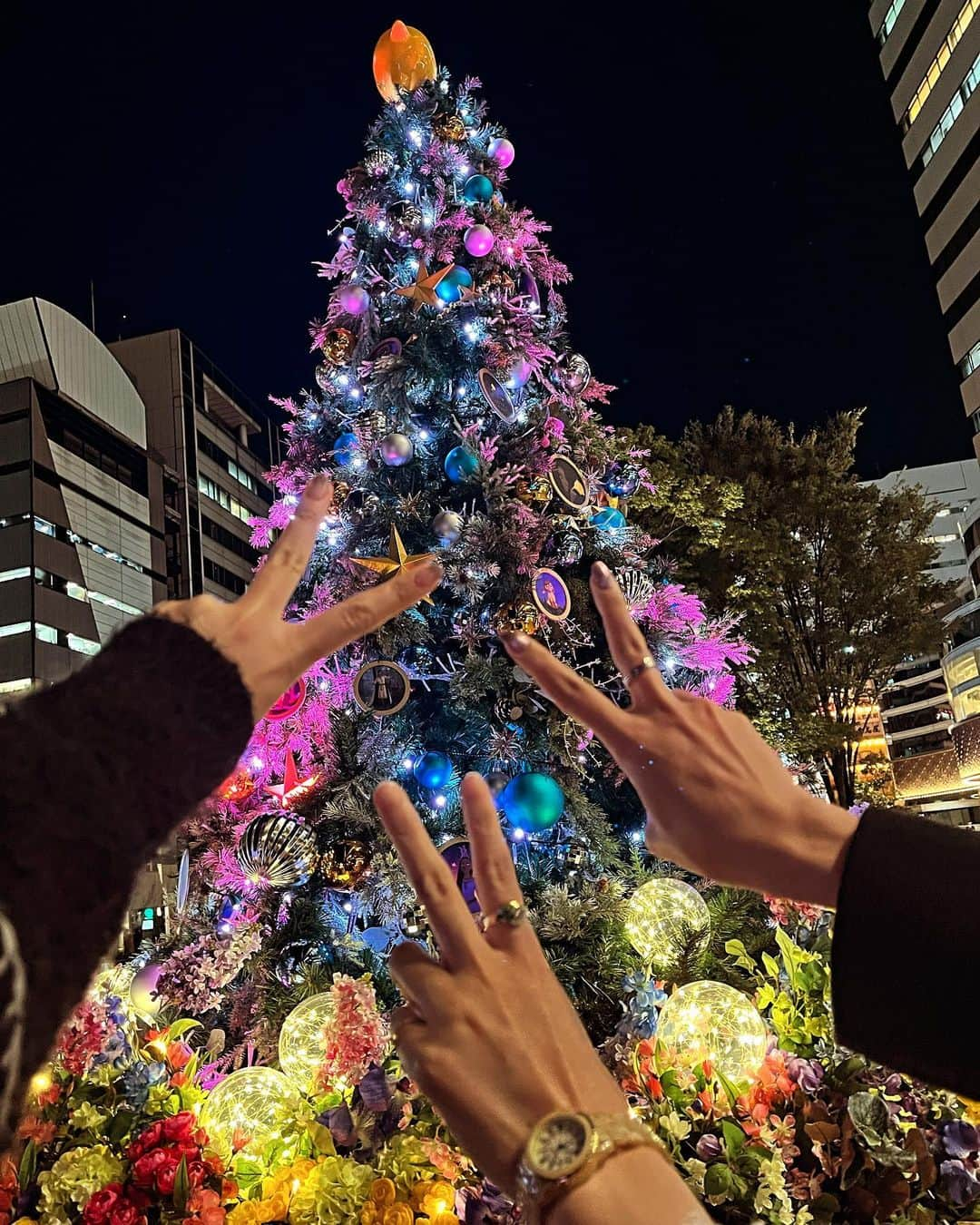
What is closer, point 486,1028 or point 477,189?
point 486,1028

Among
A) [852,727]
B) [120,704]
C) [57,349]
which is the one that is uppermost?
[57,349]

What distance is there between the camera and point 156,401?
47.5 metres

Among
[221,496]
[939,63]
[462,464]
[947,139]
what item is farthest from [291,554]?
[221,496]

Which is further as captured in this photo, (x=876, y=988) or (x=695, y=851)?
(x=695, y=851)

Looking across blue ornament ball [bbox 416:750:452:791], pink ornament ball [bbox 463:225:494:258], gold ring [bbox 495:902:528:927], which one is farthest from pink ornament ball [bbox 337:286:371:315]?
gold ring [bbox 495:902:528:927]

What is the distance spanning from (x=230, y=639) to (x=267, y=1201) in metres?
2.00

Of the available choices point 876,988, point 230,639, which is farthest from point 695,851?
point 230,639

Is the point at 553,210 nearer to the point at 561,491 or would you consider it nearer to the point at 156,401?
the point at 561,491

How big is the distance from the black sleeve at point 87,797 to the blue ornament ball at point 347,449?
13.6 feet

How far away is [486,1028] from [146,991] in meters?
3.24

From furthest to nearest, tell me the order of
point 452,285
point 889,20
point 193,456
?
point 193,456
point 889,20
point 452,285

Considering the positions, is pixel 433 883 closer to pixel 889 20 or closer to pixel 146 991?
pixel 146 991

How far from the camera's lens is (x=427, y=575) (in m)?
1.15

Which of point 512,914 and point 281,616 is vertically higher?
point 281,616
